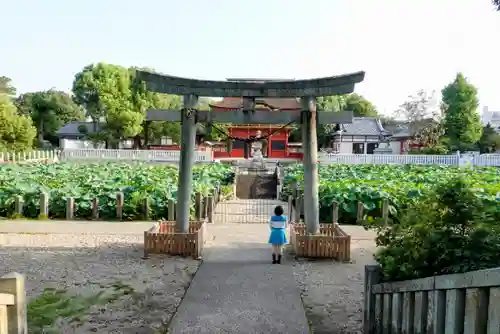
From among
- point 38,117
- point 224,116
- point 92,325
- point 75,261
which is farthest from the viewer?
point 38,117

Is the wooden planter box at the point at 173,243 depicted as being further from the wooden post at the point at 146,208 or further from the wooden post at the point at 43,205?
the wooden post at the point at 43,205

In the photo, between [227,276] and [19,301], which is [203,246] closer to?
[227,276]

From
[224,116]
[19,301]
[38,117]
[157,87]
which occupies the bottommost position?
[19,301]

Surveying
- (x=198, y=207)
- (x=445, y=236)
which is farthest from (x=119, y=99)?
(x=445, y=236)

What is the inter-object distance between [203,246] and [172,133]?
35052 mm

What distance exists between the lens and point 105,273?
7.62 meters

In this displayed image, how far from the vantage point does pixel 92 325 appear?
5289 millimetres

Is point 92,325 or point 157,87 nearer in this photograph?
point 92,325

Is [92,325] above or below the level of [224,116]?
below

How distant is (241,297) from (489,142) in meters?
47.3

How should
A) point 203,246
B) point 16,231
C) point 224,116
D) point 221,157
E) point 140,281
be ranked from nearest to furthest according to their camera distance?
point 140,281
point 224,116
point 203,246
point 16,231
point 221,157

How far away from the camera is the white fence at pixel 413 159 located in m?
35.0

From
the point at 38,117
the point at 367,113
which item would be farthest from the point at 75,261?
the point at 367,113

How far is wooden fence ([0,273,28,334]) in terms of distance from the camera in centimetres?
300
